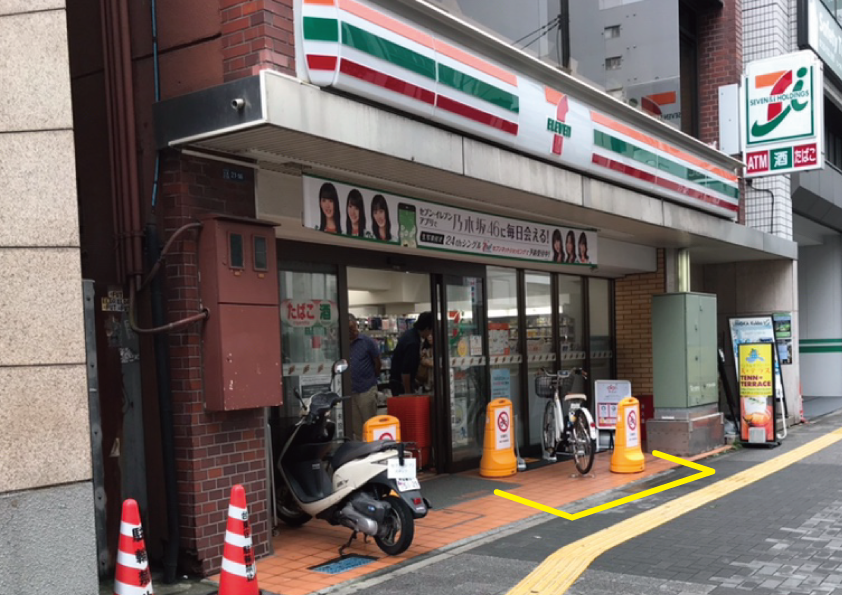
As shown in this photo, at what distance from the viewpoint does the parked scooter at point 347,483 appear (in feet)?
21.2

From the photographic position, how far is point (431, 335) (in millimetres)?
10180

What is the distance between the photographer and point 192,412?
19.6 ft

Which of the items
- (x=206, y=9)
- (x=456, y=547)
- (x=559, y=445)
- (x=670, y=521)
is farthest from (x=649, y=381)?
(x=206, y=9)

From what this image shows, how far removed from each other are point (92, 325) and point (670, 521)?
5.25 meters

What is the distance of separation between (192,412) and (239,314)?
30.4 inches

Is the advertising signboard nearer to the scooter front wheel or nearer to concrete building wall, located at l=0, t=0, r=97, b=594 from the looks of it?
the scooter front wheel

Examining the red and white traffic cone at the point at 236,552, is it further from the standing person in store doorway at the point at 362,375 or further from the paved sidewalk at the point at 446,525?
the standing person in store doorway at the point at 362,375

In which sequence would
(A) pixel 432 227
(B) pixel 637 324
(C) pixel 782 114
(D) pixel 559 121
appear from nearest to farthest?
1. (A) pixel 432 227
2. (D) pixel 559 121
3. (C) pixel 782 114
4. (B) pixel 637 324

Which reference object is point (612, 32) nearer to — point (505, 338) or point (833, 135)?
point (505, 338)

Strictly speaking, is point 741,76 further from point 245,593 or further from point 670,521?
point 245,593

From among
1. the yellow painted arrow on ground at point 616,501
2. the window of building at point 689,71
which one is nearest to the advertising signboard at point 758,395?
the yellow painted arrow on ground at point 616,501

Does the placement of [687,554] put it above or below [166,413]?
below

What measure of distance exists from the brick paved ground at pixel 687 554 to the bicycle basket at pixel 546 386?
202 cm

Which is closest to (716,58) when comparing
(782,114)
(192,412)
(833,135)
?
(782,114)
